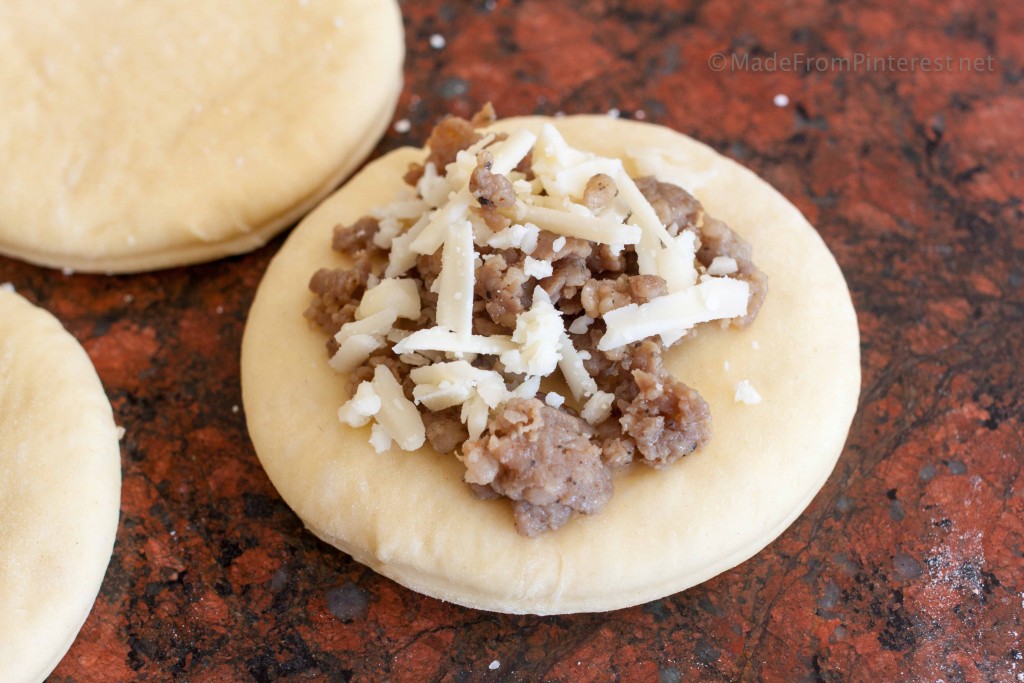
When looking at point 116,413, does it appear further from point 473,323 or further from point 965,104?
point 965,104

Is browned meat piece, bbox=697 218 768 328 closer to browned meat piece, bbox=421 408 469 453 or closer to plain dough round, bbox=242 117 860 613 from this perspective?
plain dough round, bbox=242 117 860 613

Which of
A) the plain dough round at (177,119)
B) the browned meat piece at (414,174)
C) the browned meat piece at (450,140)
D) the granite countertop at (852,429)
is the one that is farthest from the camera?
the plain dough round at (177,119)

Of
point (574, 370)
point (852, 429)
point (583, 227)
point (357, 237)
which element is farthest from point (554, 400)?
point (852, 429)

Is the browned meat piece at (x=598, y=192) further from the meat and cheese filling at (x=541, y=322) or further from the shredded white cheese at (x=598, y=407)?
the shredded white cheese at (x=598, y=407)

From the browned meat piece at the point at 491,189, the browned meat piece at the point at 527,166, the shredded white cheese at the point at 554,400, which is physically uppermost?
the browned meat piece at the point at 491,189

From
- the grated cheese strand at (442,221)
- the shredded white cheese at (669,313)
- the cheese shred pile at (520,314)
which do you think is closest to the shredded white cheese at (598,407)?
the cheese shred pile at (520,314)

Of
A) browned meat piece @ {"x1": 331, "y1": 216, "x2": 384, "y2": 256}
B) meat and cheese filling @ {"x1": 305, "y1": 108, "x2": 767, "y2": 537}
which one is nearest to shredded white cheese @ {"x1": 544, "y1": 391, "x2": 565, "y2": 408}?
meat and cheese filling @ {"x1": 305, "y1": 108, "x2": 767, "y2": 537}
